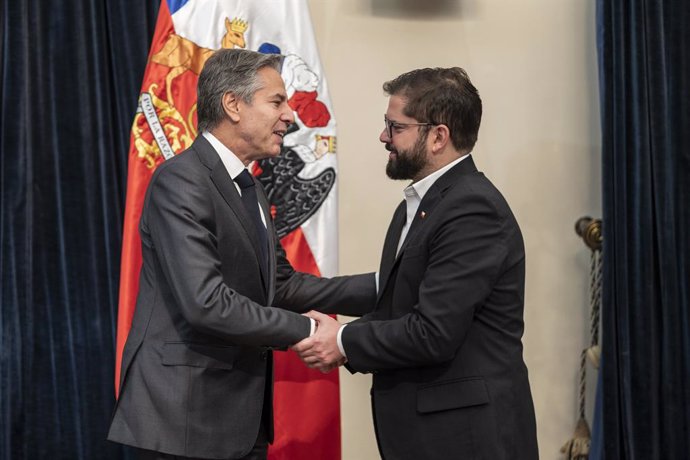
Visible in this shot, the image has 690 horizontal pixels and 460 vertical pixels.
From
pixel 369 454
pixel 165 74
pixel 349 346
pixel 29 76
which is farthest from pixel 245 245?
pixel 369 454

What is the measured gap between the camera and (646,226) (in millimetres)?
3820

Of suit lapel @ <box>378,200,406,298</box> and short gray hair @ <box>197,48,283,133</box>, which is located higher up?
short gray hair @ <box>197,48,283,133</box>

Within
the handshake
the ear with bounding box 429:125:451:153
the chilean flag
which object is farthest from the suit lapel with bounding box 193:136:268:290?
the chilean flag

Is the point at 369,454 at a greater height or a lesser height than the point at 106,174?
lesser

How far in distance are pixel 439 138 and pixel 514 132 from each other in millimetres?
1587

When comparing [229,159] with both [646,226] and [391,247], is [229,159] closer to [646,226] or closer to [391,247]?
[391,247]

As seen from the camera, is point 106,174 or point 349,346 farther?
point 106,174

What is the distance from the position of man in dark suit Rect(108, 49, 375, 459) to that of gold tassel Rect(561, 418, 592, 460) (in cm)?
196

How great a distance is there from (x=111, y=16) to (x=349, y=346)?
75.3 inches

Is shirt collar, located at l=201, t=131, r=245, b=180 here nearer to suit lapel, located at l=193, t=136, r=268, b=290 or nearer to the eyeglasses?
suit lapel, located at l=193, t=136, r=268, b=290

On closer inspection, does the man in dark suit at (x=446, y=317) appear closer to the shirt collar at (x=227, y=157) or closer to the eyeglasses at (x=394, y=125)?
the eyeglasses at (x=394, y=125)

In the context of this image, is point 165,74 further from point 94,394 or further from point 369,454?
point 369,454

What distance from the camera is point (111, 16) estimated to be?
3590mm

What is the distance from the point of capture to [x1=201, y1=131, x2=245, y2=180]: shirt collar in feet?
8.38
